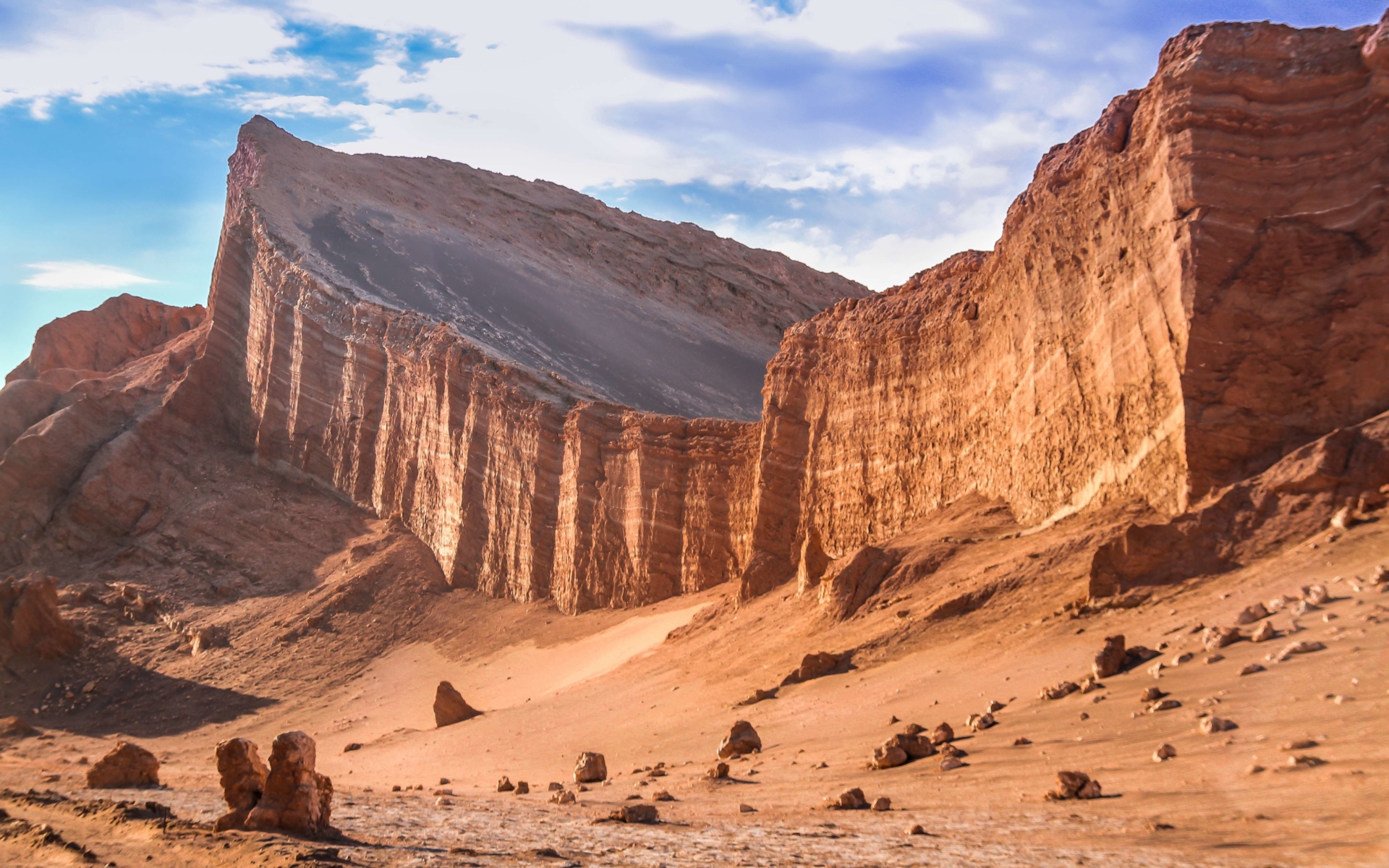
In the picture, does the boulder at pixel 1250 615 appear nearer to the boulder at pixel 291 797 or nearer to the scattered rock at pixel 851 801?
the scattered rock at pixel 851 801

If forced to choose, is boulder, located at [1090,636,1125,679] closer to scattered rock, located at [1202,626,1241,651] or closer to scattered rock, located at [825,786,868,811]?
scattered rock, located at [1202,626,1241,651]

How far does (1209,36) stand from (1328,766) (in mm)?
10108

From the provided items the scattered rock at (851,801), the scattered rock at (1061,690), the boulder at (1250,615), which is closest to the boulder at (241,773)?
the scattered rock at (851,801)

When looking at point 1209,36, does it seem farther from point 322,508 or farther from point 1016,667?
point 322,508

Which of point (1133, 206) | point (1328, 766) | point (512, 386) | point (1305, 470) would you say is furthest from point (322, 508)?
point (1328, 766)

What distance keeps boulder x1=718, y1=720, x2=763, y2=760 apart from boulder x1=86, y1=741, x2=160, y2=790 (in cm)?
771

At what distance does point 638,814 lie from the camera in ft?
29.8

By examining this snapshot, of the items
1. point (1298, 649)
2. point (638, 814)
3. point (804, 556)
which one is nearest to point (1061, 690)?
point (1298, 649)

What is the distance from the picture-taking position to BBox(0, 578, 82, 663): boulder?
2628 centimetres

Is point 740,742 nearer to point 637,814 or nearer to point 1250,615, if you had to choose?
point 637,814

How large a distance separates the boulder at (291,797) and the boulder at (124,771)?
23.9ft

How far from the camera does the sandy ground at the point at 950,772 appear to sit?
22.5 feet

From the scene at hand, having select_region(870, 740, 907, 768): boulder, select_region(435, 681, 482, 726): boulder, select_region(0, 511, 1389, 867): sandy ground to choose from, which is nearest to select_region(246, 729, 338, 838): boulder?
select_region(0, 511, 1389, 867): sandy ground

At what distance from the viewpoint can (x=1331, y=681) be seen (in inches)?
328
